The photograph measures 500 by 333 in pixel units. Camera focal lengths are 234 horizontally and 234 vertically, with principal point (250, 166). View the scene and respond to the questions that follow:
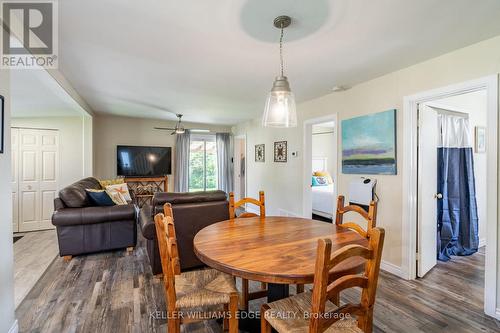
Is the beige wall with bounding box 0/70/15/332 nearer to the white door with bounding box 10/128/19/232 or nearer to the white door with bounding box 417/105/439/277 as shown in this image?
the white door with bounding box 10/128/19/232

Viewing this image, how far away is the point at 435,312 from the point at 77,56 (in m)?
4.22

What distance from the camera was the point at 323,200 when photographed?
497cm

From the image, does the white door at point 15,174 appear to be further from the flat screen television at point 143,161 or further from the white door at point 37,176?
the flat screen television at point 143,161

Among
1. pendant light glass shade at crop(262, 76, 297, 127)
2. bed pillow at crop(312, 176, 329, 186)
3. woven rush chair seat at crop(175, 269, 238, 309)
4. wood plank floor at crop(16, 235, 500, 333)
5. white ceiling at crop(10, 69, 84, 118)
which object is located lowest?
wood plank floor at crop(16, 235, 500, 333)

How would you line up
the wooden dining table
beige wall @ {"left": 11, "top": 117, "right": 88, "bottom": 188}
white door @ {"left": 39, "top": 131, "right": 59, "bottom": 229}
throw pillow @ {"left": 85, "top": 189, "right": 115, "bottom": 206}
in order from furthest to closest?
beige wall @ {"left": 11, "top": 117, "right": 88, "bottom": 188}
white door @ {"left": 39, "top": 131, "right": 59, "bottom": 229}
throw pillow @ {"left": 85, "top": 189, "right": 115, "bottom": 206}
the wooden dining table

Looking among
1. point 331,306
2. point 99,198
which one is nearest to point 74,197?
point 99,198

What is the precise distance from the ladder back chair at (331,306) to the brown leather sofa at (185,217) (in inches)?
62.1

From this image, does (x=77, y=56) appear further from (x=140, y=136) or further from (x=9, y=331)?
(x=140, y=136)

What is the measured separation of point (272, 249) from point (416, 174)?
7.30 ft

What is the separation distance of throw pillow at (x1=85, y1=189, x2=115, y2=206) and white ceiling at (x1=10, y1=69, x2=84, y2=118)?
4.54ft

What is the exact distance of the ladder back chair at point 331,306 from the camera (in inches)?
38.0

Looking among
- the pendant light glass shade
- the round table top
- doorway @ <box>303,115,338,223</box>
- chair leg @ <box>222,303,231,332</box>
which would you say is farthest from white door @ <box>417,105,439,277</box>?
chair leg @ <box>222,303,231,332</box>

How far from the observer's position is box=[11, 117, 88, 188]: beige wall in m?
4.66

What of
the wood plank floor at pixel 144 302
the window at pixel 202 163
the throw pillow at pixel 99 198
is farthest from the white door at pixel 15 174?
the window at pixel 202 163
